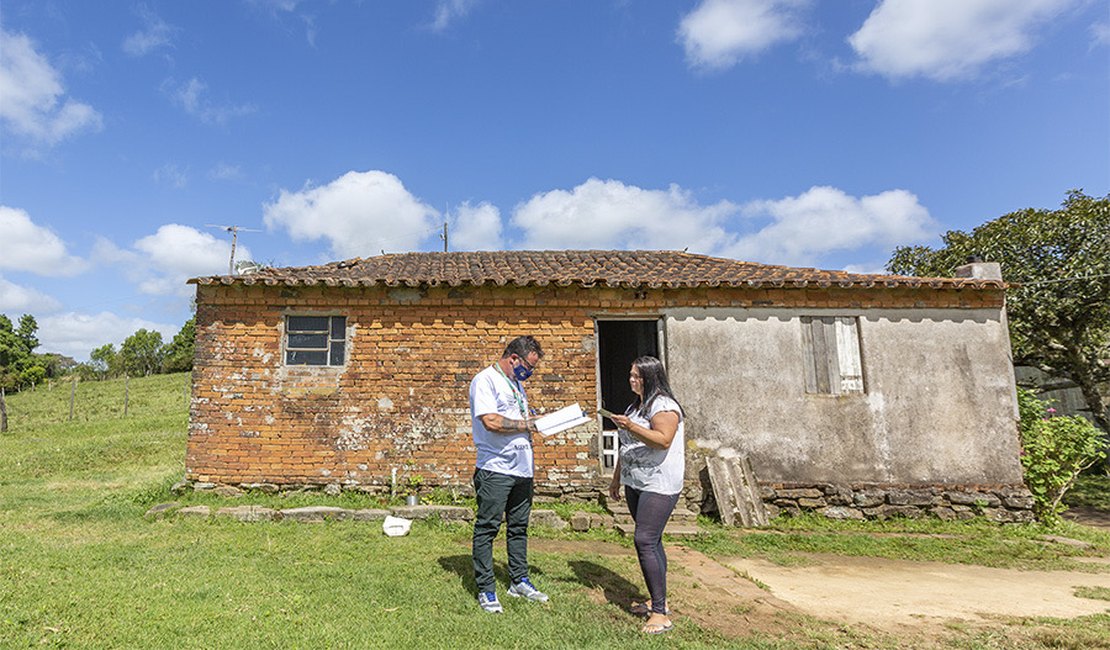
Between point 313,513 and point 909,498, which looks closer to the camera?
point 313,513

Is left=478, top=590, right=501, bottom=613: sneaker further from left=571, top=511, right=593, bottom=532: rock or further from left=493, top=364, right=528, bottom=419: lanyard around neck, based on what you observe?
left=571, top=511, right=593, bottom=532: rock

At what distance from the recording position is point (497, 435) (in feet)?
12.8

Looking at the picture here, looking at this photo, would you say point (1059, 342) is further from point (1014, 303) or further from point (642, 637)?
point (642, 637)

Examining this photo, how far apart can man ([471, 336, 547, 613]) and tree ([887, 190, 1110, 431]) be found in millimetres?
11651

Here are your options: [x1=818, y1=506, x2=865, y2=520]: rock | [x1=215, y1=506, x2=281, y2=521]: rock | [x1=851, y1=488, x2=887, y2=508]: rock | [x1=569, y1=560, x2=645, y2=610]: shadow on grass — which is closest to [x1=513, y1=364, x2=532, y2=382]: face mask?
[x1=569, y1=560, x2=645, y2=610]: shadow on grass

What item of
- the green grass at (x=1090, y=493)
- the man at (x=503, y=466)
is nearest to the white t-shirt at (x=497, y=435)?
the man at (x=503, y=466)

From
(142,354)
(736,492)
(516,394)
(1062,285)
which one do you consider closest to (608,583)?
(516,394)

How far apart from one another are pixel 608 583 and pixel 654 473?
1509mm

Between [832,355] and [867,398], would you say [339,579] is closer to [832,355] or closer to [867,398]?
[832,355]

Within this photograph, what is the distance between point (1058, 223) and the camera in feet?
38.7

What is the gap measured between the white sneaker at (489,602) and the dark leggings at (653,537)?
1.01 m

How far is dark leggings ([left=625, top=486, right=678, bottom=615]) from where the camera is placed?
3.58m

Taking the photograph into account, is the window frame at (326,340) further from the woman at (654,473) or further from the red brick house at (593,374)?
the woman at (654,473)

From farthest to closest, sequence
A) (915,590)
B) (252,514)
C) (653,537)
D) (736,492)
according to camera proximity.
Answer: (736,492), (252,514), (915,590), (653,537)
